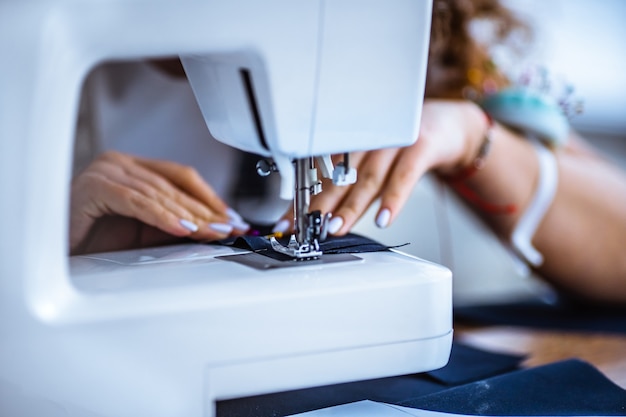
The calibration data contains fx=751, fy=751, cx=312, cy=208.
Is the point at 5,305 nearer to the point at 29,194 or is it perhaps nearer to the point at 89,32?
the point at 29,194

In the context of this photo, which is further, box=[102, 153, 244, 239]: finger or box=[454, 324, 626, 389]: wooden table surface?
box=[454, 324, 626, 389]: wooden table surface

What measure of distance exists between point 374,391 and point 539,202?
0.71 metres

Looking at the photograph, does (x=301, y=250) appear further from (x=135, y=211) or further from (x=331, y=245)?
(x=135, y=211)

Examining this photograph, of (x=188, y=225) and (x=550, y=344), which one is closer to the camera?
(x=188, y=225)

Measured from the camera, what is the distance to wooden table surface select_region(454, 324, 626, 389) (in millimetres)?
1006

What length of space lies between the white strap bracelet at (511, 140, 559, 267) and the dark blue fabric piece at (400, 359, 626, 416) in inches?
19.4

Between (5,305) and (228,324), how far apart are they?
0.18 metres

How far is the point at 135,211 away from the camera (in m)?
0.88

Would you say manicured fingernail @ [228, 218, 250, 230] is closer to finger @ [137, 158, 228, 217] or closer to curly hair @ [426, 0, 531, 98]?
finger @ [137, 158, 228, 217]

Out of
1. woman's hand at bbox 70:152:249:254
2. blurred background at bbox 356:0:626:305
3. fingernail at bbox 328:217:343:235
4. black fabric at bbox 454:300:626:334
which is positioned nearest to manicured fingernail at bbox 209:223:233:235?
woman's hand at bbox 70:152:249:254

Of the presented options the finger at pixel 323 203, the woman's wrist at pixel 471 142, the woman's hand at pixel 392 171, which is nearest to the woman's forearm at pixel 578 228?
the woman's wrist at pixel 471 142

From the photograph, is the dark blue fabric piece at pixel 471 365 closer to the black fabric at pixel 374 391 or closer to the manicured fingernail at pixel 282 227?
the black fabric at pixel 374 391

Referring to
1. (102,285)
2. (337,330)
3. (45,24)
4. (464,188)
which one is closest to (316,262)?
(337,330)

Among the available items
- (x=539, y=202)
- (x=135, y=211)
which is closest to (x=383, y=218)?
(x=135, y=211)
